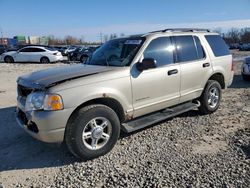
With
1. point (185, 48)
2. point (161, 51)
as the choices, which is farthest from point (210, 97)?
point (161, 51)

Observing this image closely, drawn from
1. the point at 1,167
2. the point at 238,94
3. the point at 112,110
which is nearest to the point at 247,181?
the point at 112,110

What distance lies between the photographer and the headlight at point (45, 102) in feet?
11.7

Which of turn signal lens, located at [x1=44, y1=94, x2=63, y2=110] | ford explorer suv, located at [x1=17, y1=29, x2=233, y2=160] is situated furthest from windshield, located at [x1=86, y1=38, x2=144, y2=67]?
turn signal lens, located at [x1=44, y1=94, x2=63, y2=110]

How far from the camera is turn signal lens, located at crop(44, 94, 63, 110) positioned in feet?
11.7

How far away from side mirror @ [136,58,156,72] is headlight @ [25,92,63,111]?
1440 mm

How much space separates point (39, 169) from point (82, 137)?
2.44 feet

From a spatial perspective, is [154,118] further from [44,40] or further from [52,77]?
[44,40]

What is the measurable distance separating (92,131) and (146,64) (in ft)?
4.46

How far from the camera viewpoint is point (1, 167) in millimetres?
3850

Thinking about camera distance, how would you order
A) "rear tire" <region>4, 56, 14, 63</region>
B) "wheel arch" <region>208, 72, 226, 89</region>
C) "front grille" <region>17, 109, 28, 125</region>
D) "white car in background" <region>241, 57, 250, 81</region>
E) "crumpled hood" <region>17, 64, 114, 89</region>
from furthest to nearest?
"rear tire" <region>4, 56, 14, 63</region>
"white car in background" <region>241, 57, 250, 81</region>
"wheel arch" <region>208, 72, 226, 89</region>
"front grille" <region>17, 109, 28, 125</region>
"crumpled hood" <region>17, 64, 114, 89</region>

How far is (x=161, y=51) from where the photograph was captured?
16.0ft

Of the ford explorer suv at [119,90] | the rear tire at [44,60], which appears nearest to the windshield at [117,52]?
the ford explorer suv at [119,90]

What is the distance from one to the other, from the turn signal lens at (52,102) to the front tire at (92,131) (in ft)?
1.00

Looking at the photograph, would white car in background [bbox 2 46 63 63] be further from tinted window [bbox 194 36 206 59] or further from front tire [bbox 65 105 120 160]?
front tire [bbox 65 105 120 160]
